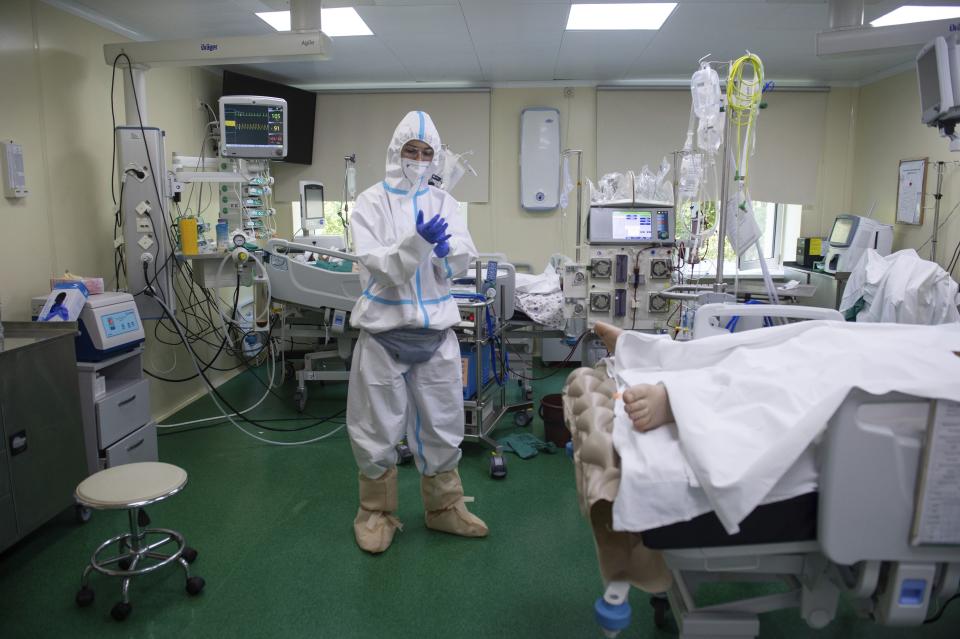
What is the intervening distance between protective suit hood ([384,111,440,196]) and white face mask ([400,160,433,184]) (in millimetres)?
16

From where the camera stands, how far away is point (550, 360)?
570cm

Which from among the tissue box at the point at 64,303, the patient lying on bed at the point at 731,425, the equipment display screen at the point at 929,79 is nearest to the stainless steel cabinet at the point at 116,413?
the tissue box at the point at 64,303

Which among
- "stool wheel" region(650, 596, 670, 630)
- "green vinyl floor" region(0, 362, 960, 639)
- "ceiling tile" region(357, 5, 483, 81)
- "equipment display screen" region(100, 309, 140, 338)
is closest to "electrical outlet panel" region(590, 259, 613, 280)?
"green vinyl floor" region(0, 362, 960, 639)

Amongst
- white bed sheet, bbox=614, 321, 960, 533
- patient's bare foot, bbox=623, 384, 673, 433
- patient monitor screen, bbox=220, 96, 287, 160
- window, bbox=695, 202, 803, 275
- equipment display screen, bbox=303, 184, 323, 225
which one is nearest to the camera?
white bed sheet, bbox=614, 321, 960, 533

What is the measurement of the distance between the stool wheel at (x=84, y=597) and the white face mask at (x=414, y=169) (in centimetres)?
189

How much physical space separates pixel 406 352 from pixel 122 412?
1.61m

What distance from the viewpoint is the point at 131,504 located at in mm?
2105

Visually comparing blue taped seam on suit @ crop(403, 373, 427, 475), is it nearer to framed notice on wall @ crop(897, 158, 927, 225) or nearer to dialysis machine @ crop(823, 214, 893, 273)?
dialysis machine @ crop(823, 214, 893, 273)

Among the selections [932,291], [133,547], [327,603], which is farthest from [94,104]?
[932,291]

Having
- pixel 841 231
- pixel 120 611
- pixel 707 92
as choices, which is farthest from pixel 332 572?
pixel 841 231

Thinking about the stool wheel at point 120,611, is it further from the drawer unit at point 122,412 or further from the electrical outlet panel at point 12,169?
the electrical outlet panel at point 12,169

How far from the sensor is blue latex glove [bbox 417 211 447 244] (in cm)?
235

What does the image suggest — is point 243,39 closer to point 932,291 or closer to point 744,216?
point 744,216

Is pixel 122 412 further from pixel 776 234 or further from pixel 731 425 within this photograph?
pixel 776 234
